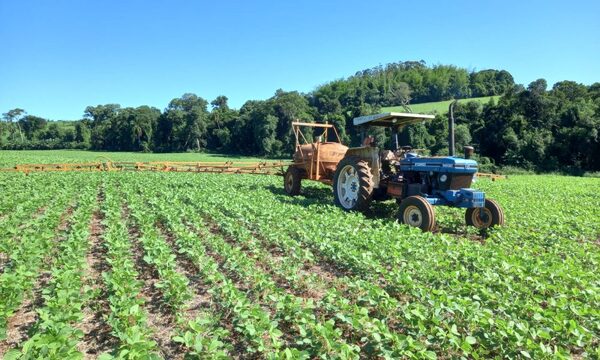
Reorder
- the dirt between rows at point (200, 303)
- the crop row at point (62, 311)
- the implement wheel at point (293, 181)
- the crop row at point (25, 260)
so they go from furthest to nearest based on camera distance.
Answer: the implement wheel at point (293, 181) < the crop row at point (25, 260) < the dirt between rows at point (200, 303) < the crop row at point (62, 311)

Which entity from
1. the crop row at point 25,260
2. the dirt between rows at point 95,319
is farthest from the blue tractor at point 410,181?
the crop row at point 25,260

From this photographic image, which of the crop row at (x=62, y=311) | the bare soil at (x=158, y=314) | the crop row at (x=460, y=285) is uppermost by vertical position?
the crop row at (x=62, y=311)

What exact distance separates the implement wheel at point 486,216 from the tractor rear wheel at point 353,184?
198cm

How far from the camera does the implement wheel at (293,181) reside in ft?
38.4

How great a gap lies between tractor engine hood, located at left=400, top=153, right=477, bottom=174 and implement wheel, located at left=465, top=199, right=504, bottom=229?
0.72 m

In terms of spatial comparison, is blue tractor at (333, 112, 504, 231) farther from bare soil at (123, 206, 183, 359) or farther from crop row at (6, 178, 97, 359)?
crop row at (6, 178, 97, 359)

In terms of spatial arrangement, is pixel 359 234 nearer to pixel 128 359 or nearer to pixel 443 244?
pixel 443 244

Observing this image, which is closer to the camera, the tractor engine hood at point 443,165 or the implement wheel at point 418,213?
the implement wheel at point 418,213

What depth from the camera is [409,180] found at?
825 centimetres

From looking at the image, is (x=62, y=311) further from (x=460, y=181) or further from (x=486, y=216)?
(x=486, y=216)

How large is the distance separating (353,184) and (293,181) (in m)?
3.07

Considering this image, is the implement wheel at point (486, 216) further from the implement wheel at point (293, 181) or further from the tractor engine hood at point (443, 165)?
the implement wheel at point (293, 181)

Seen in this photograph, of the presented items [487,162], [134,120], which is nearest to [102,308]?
[487,162]

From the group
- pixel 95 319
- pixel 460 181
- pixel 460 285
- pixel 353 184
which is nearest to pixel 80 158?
pixel 353 184
